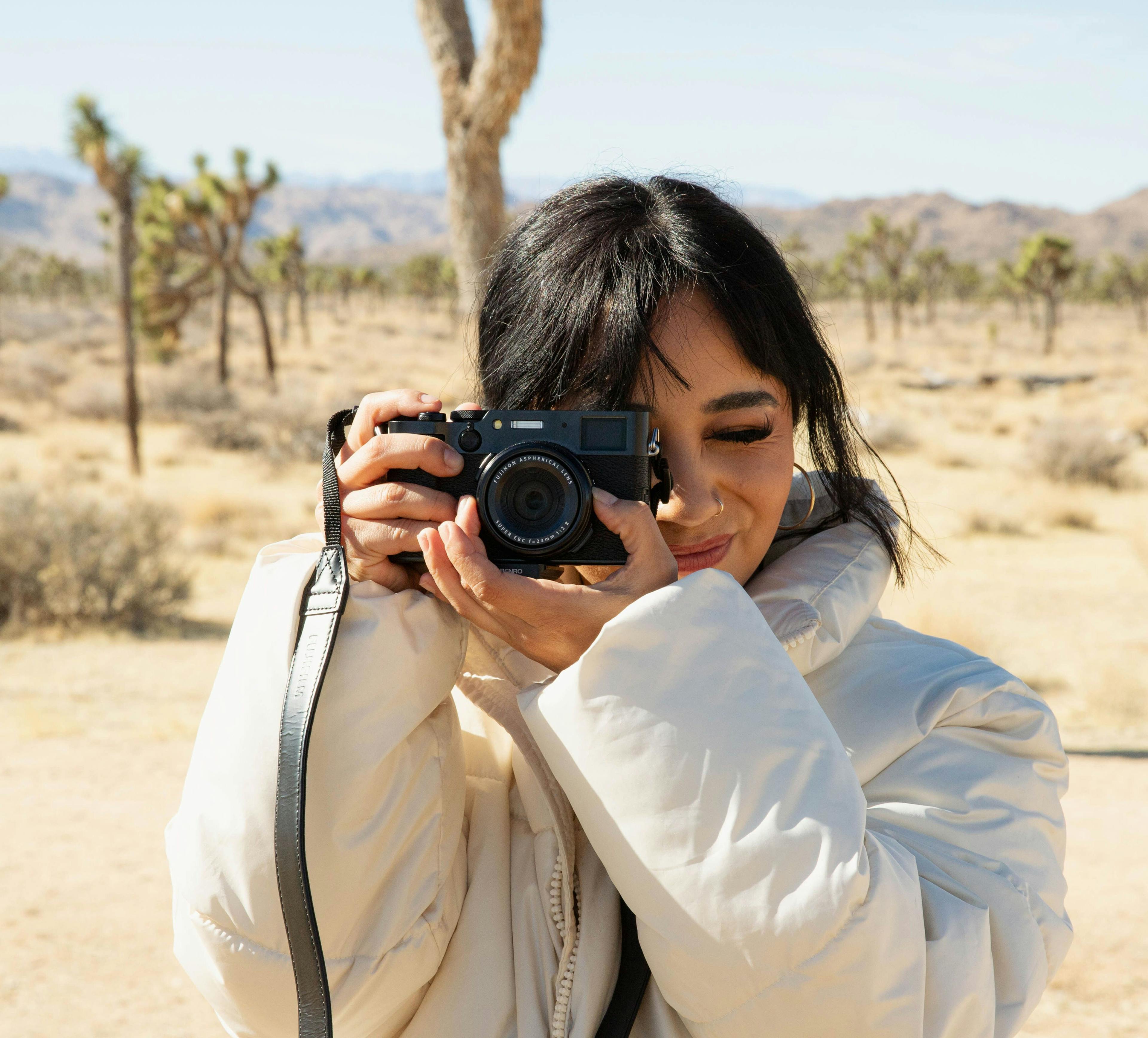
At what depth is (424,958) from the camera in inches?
47.4

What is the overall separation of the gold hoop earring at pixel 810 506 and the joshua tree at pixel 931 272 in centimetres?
4912

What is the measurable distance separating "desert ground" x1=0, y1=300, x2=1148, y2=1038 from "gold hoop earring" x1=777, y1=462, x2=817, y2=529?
0.50 m

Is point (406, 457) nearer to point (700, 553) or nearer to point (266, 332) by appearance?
point (700, 553)

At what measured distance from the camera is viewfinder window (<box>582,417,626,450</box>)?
4.33 ft

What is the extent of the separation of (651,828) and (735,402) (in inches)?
24.4

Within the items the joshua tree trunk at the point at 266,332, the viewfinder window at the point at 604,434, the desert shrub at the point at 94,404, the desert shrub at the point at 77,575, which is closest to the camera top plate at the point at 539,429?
the viewfinder window at the point at 604,434

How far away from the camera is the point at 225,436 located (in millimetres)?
17844

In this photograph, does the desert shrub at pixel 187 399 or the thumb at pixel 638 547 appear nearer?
the thumb at pixel 638 547

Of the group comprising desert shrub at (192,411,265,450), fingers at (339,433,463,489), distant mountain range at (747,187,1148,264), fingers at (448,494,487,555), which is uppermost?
distant mountain range at (747,187,1148,264)

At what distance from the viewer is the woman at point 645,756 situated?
1.03 meters

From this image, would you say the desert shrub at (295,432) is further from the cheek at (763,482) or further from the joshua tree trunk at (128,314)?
the cheek at (763,482)

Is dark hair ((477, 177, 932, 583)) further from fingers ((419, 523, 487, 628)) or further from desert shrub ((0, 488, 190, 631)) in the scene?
desert shrub ((0, 488, 190, 631))

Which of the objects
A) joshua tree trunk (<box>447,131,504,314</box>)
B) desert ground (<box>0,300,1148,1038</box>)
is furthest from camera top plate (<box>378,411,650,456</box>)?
joshua tree trunk (<box>447,131,504,314</box>)

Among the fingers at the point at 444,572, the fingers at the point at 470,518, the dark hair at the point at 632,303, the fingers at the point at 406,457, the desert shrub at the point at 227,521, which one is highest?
the dark hair at the point at 632,303
